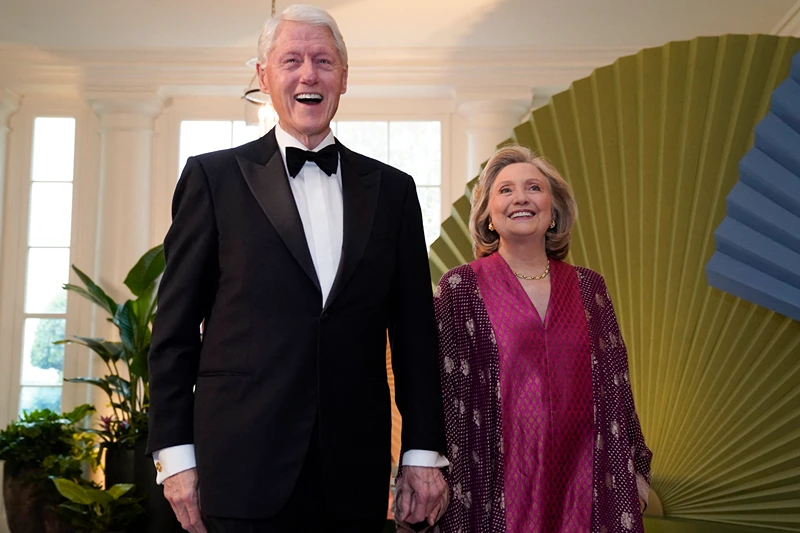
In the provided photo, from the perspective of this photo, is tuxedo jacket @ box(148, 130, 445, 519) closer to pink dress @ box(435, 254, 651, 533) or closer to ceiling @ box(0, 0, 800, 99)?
pink dress @ box(435, 254, 651, 533)

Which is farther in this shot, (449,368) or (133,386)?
(133,386)

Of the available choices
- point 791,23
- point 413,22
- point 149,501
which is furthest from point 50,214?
point 791,23

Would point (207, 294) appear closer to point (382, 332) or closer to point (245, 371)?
point (245, 371)

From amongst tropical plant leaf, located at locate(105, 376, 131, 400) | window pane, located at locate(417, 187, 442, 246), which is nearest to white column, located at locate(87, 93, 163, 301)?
tropical plant leaf, located at locate(105, 376, 131, 400)

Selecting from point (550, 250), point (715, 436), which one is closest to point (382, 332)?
point (550, 250)

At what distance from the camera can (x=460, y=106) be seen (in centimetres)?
525

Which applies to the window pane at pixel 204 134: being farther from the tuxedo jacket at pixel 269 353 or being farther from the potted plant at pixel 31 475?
the tuxedo jacket at pixel 269 353

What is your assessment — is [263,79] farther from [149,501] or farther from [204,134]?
[204,134]

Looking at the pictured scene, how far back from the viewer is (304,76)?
4.52 feet

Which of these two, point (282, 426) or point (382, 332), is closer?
point (282, 426)

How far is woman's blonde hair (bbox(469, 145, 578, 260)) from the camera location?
76.9 inches

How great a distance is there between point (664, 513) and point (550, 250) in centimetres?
77

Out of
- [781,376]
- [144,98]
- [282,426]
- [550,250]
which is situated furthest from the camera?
[144,98]

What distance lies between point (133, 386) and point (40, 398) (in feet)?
3.40
